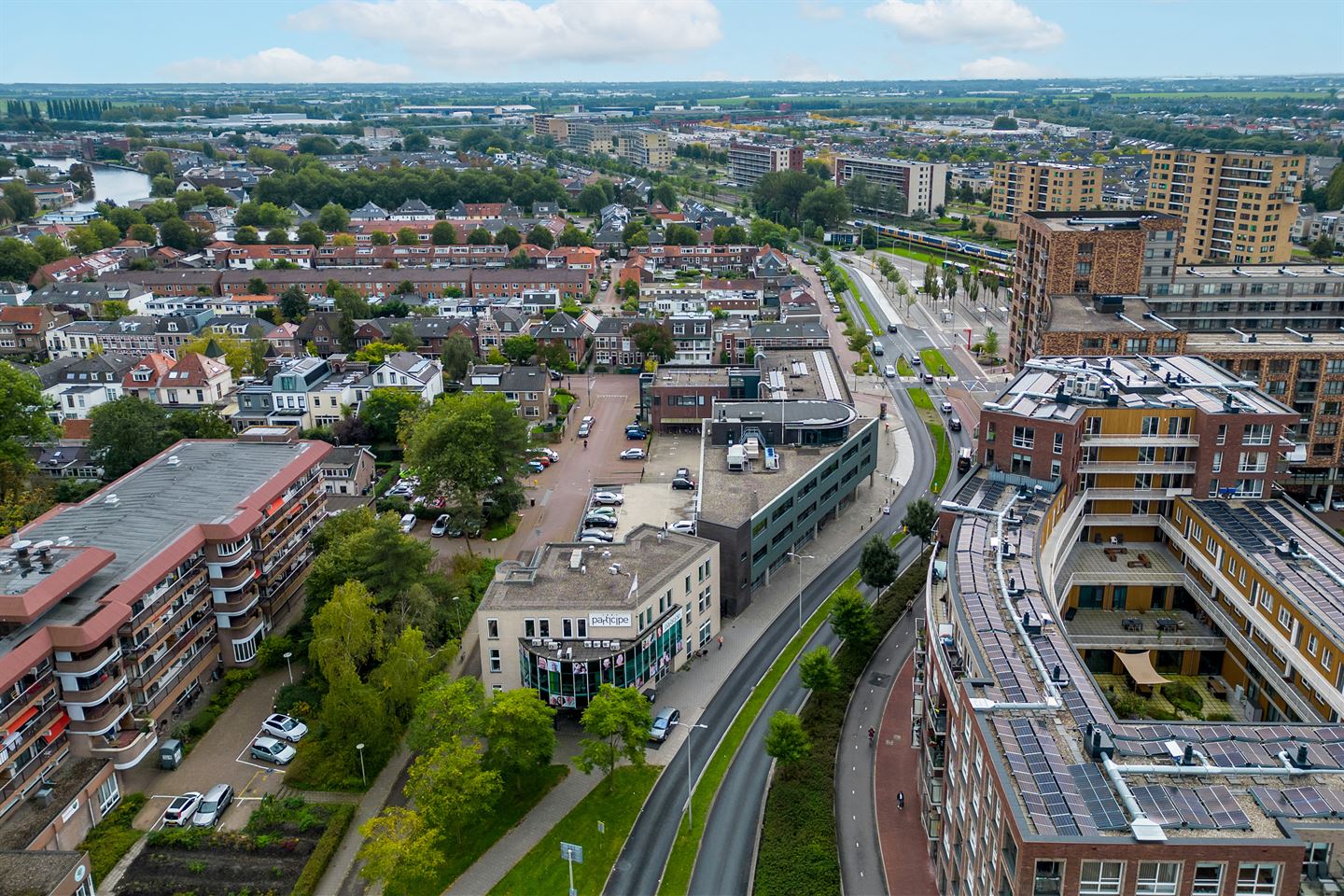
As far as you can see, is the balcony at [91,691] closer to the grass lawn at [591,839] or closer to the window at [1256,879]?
the grass lawn at [591,839]

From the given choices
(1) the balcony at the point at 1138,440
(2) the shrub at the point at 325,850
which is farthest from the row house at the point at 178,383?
(1) the balcony at the point at 1138,440

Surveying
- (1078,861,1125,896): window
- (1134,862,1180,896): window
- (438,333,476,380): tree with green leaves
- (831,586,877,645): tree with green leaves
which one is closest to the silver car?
(831,586,877,645): tree with green leaves

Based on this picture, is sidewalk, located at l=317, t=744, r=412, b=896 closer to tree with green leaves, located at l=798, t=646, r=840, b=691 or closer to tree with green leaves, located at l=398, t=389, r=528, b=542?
tree with green leaves, located at l=798, t=646, r=840, b=691

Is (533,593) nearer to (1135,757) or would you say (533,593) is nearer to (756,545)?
(756,545)

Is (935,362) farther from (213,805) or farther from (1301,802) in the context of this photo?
(213,805)

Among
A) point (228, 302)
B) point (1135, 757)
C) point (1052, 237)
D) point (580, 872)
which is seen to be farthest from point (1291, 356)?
point (228, 302)

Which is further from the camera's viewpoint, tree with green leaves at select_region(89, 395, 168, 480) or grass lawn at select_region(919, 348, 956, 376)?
grass lawn at select_region(919, 348, 956, 376)
